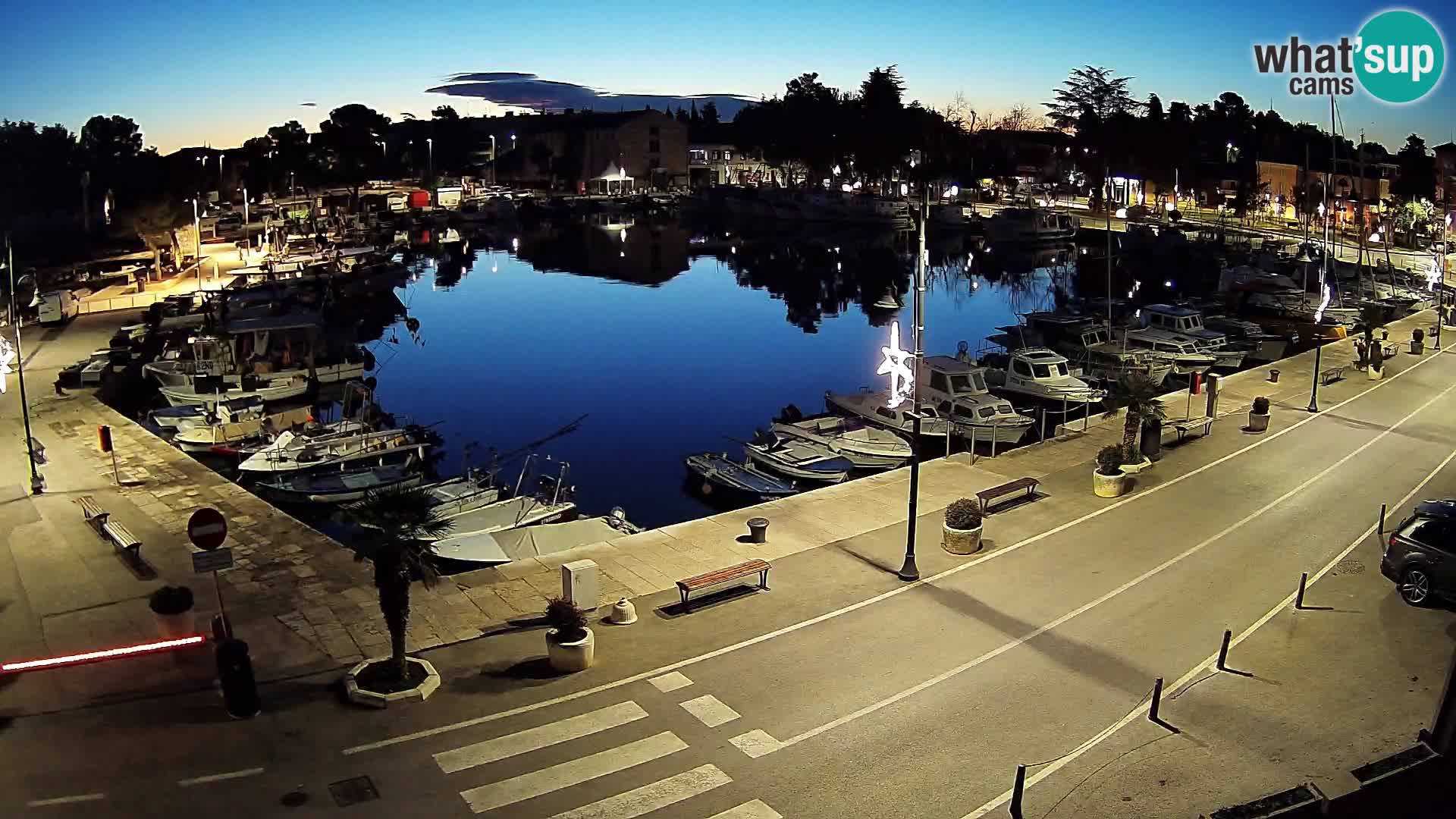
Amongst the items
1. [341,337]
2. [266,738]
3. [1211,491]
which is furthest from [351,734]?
[341,337]

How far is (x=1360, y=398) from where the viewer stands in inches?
1353

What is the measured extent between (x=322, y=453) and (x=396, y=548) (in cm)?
1972

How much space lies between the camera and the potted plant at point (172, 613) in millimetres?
15609

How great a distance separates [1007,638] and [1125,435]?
1130 cm

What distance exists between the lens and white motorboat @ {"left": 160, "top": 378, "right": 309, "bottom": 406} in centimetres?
3959

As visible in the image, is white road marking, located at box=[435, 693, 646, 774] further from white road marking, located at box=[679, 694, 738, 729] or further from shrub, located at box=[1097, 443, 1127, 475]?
shrub, located at box=[1097, 443, 1127, 475]

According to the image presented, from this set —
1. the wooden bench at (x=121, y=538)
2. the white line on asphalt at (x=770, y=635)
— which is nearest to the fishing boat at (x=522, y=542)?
the wooden bench at (x=121, y=538)

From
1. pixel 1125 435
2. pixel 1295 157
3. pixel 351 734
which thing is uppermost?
pixel 1295 157

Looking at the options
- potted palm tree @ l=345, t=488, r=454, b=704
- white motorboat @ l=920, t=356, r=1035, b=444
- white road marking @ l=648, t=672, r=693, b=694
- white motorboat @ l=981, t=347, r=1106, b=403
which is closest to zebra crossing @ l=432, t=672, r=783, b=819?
white road marking @ l=648, t=672, r=693, b=694

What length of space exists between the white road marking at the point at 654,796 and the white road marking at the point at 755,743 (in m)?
0.57

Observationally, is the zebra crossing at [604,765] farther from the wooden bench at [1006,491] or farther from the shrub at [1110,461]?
the shrub at [1110,461]

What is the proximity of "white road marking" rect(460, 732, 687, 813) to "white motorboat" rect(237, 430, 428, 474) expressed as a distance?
2163cm

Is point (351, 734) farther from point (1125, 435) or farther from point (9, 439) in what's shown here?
point (9, 439)

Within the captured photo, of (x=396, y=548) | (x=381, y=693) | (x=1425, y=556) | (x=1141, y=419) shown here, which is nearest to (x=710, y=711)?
(x=381, y=693)
